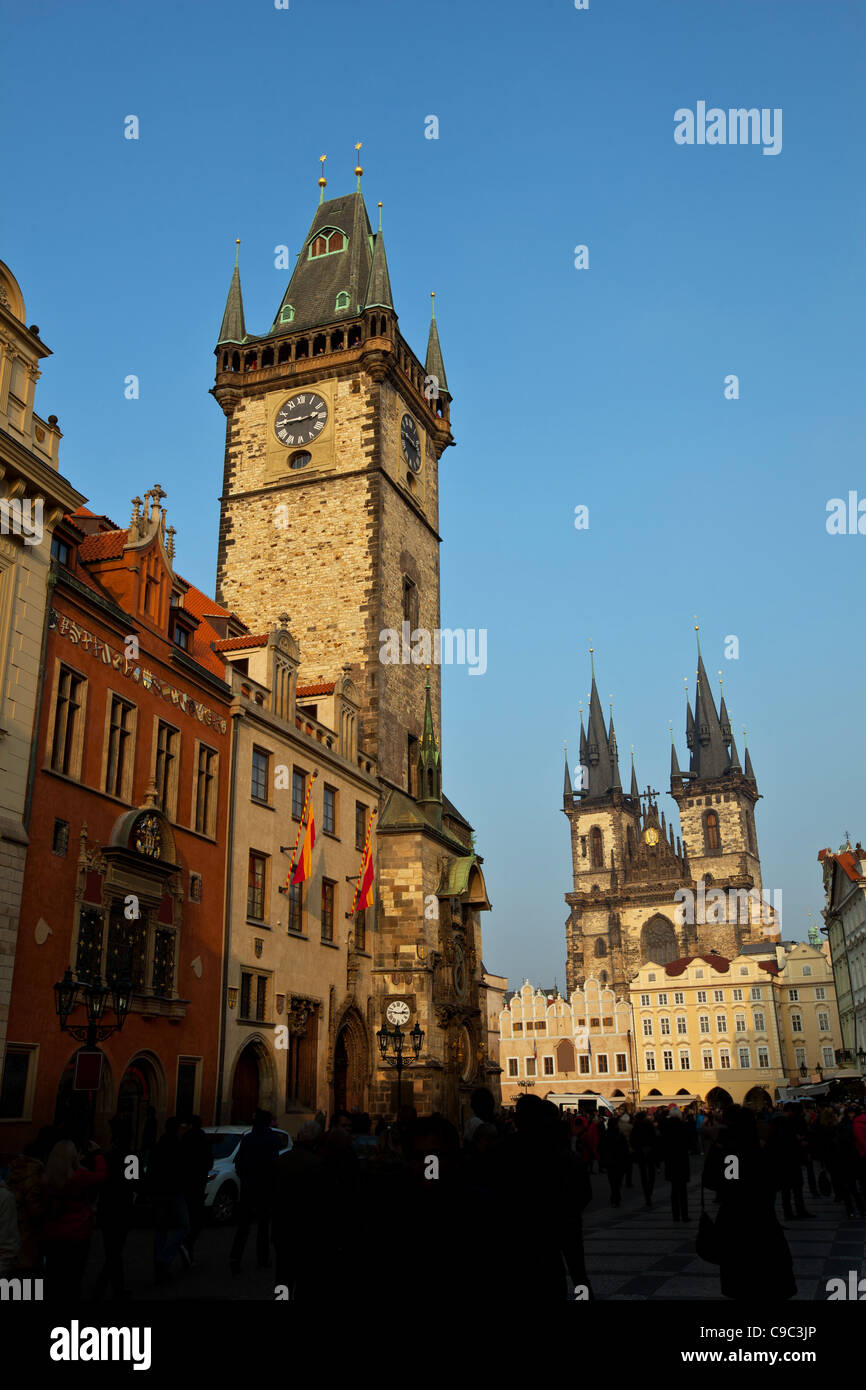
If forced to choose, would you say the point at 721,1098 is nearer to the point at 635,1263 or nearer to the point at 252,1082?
the point at 252,1082

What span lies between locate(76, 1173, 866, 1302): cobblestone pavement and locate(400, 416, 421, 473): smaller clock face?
3078 centimetres

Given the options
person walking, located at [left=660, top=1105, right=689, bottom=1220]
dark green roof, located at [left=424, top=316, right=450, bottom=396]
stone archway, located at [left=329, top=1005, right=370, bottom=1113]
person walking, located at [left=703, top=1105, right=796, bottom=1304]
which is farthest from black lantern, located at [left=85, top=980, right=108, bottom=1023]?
dark green roof, located at [left=424, top=316, right=450, bottom=396]

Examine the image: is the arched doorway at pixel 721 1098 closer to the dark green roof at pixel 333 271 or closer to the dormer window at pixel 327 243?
the dark green roof at pixel 333 271

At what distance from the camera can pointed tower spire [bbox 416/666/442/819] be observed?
3853 cm

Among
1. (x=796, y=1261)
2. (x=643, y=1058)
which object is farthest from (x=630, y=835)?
(x=796, y=1261)

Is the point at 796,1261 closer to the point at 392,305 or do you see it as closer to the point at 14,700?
the point at 14,700

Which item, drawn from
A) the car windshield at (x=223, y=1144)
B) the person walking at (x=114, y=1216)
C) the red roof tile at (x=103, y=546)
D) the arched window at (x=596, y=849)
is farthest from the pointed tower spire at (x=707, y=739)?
the person walking at (x=114, y=1216)

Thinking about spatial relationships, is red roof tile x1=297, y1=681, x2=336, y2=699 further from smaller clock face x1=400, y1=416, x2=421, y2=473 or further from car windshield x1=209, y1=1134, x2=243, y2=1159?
car windshield x1=209, y1=1134, x2=243, y2=1159

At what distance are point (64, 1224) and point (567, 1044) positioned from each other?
96.4m

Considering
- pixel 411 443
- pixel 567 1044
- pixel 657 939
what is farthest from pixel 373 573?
pixel 657 939

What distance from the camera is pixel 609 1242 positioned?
15.0 meters

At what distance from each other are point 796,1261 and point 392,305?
3730 centimetres

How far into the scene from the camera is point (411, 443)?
44.1 meters
